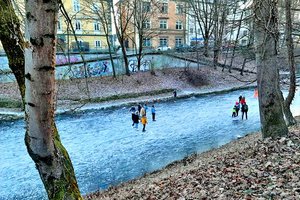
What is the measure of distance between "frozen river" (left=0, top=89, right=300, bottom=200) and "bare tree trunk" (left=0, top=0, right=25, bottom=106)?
7.34m

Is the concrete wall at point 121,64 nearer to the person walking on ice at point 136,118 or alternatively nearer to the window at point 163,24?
the window at point 163,24

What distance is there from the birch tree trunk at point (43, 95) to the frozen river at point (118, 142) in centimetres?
708

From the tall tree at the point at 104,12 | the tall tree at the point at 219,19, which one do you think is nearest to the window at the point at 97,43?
the tall tree at the point at 104,12

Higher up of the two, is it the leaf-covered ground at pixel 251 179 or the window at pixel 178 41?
the window at pixel 178 41

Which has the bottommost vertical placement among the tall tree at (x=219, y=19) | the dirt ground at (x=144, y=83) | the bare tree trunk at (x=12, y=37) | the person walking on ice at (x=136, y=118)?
the person walking on ice at (x=136, y=118)

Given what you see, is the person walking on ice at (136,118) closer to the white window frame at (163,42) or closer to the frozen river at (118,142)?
the frozen river at (118,142)

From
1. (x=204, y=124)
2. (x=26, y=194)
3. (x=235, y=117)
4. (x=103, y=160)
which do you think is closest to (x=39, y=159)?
(x=26, y=194)

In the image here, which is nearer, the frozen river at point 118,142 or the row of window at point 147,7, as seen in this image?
the frozen river at point 118,142

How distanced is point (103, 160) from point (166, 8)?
4527 cm

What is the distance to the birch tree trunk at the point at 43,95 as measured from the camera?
7.30 feet

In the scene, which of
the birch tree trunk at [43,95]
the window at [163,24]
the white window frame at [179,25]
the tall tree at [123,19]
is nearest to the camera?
the birch tree trunk at [43,95]

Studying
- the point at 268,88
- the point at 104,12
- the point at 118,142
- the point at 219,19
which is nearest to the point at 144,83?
the point at 104,12

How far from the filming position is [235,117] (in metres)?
20.6

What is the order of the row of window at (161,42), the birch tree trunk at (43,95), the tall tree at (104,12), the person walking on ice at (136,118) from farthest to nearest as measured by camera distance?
the row of window at (161,42)
the tall tree at (104,12)
the person walking on ice at (136,118)
the birch tree trunk at (43,95)
